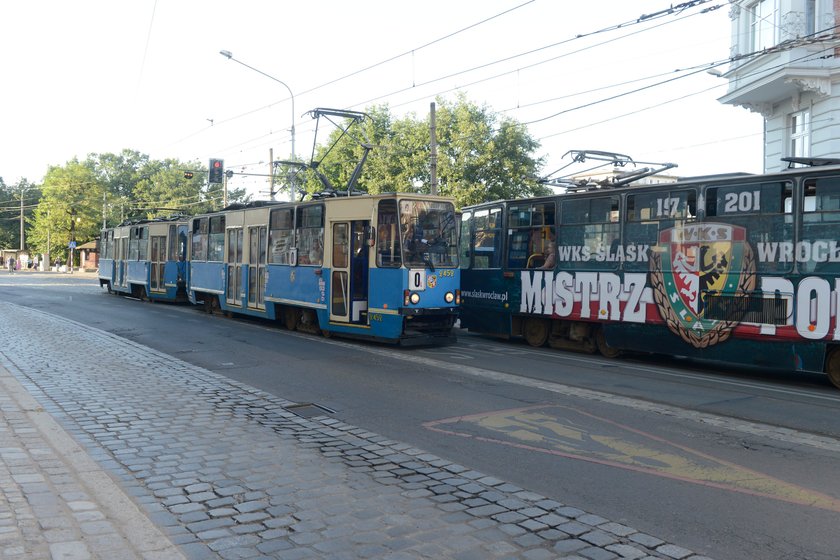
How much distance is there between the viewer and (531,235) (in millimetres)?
16047

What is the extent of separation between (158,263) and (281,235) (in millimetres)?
12293

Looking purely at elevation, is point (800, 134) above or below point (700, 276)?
above

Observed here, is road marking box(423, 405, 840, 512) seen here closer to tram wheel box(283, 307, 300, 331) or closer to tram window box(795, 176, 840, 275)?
tram window box(795, 176, 840, 275)

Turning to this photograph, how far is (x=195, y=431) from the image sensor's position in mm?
7465

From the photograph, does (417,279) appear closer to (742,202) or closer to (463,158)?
(742,202)

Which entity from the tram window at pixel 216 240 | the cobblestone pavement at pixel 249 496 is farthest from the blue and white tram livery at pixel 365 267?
the cobblestone pavement at pixel 249 496

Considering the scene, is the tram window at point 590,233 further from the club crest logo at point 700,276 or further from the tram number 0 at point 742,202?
the tram number 0 at point 742,202

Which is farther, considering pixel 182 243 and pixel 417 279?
pixel 182 243

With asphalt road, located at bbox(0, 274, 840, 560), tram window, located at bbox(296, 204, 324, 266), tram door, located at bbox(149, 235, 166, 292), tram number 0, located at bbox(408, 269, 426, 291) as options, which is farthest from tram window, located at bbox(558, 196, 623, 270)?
tram door, located at bbox(149, 235, 166, 292)

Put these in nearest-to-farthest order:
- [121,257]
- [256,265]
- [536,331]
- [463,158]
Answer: [536,331], [256,265], [121,257], [463,158]

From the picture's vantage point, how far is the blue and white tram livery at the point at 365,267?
14.7 metres

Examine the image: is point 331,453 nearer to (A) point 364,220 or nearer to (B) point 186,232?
(A) point 364,220

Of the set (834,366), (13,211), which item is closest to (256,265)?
(834,366)

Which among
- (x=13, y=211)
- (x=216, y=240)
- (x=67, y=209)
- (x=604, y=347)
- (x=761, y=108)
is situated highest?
(x=13, y=211)
